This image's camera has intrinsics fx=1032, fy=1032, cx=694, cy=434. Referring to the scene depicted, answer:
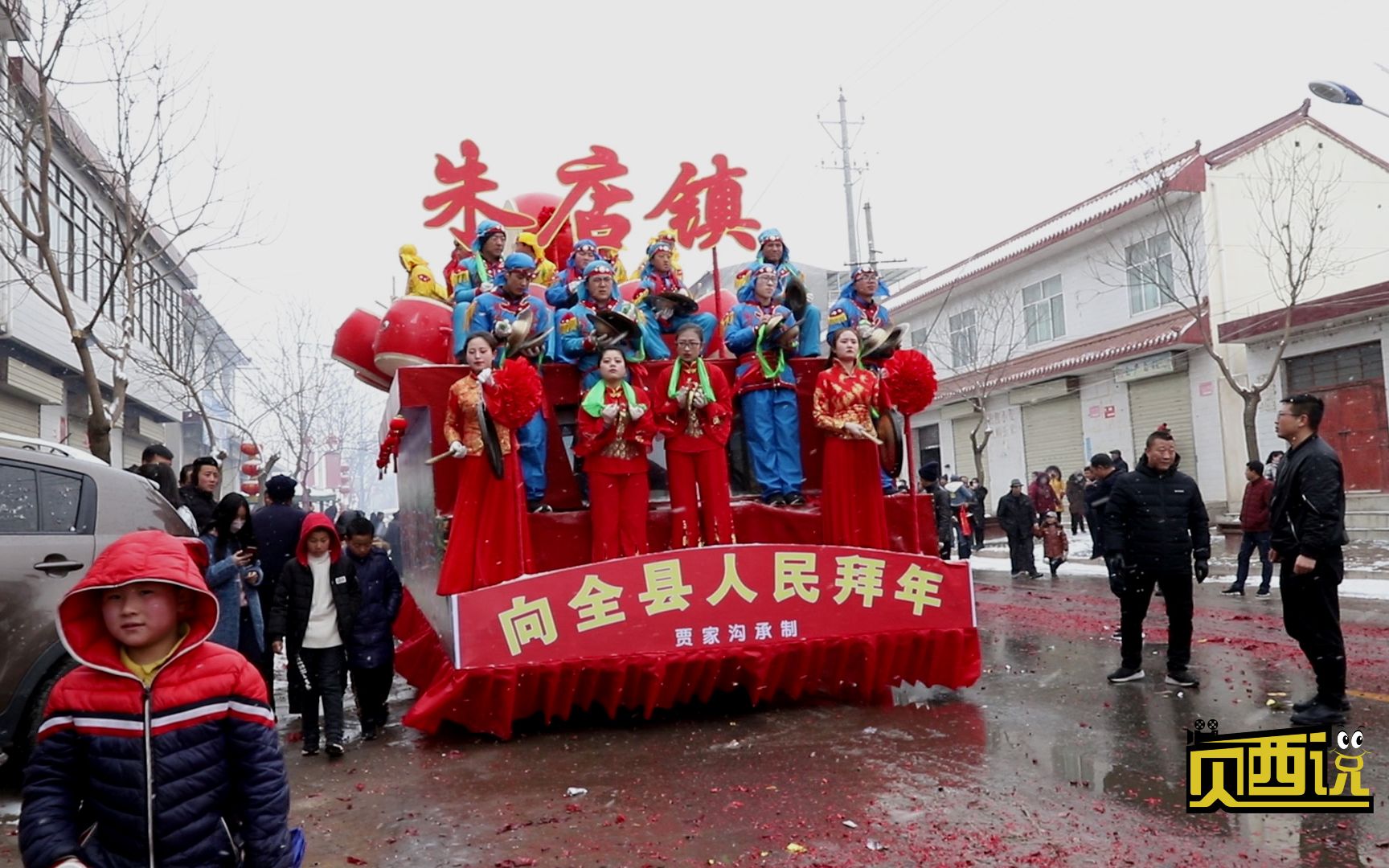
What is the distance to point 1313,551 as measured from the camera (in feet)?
17.9

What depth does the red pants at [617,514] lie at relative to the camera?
6.43m

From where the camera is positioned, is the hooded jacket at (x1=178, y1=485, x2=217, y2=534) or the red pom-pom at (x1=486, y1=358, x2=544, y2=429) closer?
the red pom-pom at (x1=486, y1=358, x2=544, y2=429)

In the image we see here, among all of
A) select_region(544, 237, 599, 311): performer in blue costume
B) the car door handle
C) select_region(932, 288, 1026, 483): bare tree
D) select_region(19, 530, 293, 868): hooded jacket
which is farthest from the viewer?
select_region(932, 288, 1026, 483): bare tree

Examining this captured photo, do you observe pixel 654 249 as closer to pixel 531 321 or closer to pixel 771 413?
pixel 531 321

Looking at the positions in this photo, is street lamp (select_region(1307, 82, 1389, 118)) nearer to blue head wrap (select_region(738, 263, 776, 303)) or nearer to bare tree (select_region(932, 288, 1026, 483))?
blue head wrap (select_region(738, 263, 776, 303))

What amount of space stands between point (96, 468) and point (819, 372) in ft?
14.6

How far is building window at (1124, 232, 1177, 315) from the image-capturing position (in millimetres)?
20484

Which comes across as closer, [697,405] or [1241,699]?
[1241,699]

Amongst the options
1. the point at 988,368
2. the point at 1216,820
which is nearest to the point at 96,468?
the point at 1216,820

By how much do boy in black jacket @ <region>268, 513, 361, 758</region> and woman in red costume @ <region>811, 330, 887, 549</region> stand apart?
3.08 m

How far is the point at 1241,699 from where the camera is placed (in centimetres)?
609

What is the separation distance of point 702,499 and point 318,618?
2.44 metres

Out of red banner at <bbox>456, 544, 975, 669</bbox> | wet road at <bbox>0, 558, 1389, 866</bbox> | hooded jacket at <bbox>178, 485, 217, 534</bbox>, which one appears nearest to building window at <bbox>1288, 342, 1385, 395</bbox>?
wet road at <bbox>0, 558, 1389, 866</bbox>

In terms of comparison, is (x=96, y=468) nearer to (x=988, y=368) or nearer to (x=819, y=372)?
(x=819, y=372)
